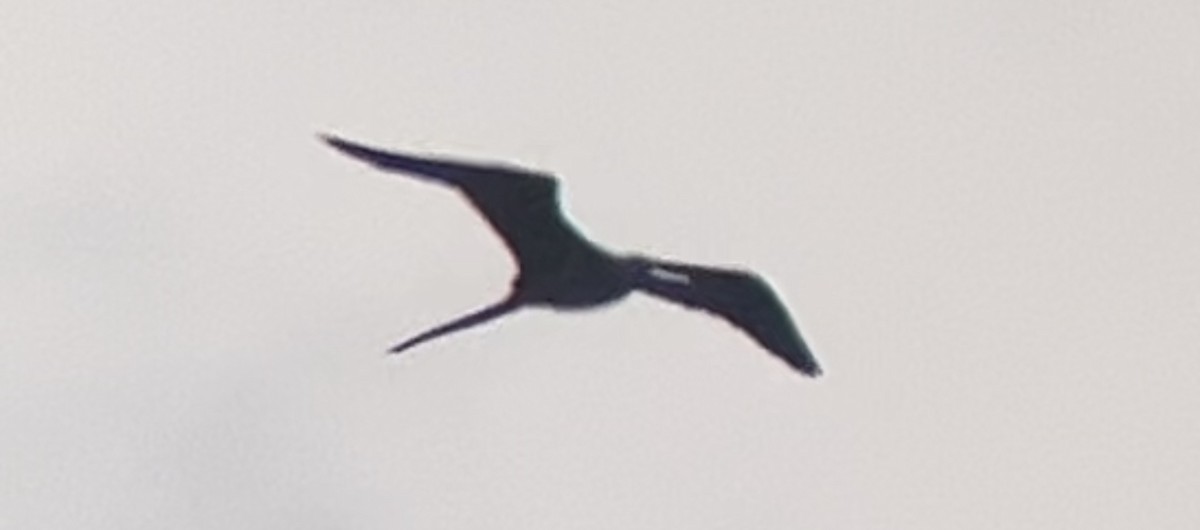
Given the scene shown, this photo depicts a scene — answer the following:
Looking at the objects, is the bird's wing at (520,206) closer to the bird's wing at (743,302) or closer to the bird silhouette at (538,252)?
the bird silhouette at (538,252)

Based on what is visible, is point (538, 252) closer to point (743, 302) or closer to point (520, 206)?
point (520, 206)

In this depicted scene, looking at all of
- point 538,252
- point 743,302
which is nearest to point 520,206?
point 538,252

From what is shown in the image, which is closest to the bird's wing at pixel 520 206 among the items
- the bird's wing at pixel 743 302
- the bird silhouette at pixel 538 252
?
the bird silhouette at pixel 538 252

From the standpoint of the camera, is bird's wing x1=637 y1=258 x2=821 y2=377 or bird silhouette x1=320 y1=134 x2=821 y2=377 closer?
bird silhouette x1=320 y1=134 x2=821 y2=377

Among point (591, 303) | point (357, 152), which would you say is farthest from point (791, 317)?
point (357, 152)

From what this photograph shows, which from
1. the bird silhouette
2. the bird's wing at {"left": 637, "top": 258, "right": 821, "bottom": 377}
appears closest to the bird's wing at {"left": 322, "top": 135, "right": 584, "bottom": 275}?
the bird silhouette

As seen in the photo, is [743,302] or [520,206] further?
[743,302]

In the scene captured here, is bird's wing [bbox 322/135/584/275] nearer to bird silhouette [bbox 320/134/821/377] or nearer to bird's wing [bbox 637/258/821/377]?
bird silhouette [bbox 320/134/821/377]
